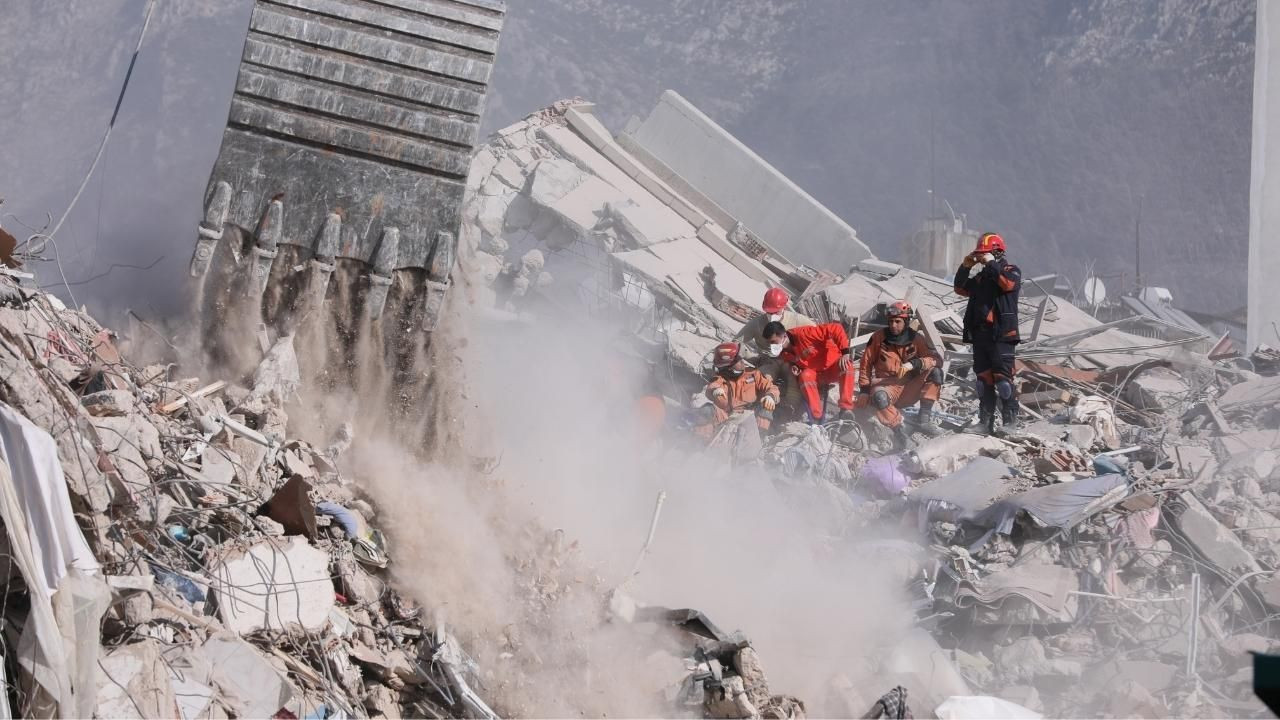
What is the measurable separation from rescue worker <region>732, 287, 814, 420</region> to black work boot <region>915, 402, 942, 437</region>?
0.88 meters

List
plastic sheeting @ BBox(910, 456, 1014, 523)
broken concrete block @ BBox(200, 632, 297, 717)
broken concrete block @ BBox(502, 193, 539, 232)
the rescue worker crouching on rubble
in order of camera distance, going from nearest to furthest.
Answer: broken concrete block @ BBox(200, 632, 297, 717), plastic sheeting @ BBox(910, 456, 1014, 523), the rescue worker crouching on rubble, broken concrete block @ BBox(502, 193, 539, 232)

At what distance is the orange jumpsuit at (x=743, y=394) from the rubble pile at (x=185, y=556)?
315 centimetres

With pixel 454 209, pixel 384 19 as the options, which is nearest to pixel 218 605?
pixel 454 209

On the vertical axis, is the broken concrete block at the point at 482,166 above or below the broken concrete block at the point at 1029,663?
above

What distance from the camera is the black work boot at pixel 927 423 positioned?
839 centimetres

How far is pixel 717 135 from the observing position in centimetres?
1382

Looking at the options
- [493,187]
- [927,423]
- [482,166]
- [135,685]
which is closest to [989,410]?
[927,423]

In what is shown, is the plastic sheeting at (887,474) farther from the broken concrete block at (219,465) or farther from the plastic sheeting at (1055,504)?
the broken concrete block at (219,465)

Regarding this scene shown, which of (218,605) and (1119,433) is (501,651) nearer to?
(218,605)

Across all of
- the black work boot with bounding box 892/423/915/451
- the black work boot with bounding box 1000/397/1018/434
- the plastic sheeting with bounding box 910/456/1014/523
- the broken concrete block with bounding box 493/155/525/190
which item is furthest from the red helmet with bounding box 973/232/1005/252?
the broken concrete block with bounding box 493/155/525/190

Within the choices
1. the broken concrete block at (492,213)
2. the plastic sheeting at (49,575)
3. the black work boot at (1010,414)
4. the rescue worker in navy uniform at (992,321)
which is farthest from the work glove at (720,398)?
the plastic sheeting at (49,575)

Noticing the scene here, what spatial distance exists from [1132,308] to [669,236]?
5077mm

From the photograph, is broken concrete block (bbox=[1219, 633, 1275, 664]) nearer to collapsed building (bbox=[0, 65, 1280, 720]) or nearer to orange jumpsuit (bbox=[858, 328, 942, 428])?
collapsed building (bbox=[0, 65, 1280, 720])

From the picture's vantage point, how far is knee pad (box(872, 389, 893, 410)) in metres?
8.37
